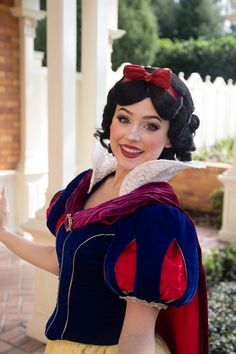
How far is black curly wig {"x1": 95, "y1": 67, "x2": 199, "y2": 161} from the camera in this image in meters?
1.29

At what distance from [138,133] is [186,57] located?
17.1m

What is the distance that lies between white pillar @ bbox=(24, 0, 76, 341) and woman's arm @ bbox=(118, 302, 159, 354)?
1.71 m

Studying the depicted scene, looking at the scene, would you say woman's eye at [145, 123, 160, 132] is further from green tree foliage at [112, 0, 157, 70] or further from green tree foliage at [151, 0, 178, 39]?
green tree foliage at [151, 0, 178, 39]

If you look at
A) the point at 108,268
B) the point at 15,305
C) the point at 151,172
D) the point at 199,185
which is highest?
the point at 151,172

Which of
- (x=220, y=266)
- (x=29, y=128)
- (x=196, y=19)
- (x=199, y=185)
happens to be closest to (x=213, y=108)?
(x=199, y=185)

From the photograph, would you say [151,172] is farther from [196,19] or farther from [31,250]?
[196,19]

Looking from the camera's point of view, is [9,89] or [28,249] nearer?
[28,249]

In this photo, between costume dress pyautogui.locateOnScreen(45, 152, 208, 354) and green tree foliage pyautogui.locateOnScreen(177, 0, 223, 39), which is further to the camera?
green tree foliage pyautogui.locateOnScreen(177, 0, 223, 39)

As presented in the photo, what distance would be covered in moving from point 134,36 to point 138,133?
48.3ft

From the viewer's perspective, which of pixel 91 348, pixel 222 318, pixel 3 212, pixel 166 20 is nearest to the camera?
pixel 91 348

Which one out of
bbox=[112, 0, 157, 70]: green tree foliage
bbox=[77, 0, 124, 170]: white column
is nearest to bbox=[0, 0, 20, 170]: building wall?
bbox=[77, 0, 124, 170]: white column

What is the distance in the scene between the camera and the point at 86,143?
3.19 metres

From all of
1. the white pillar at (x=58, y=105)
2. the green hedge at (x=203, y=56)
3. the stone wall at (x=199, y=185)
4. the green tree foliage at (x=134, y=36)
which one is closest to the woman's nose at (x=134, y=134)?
the white pillar at (x=58, y=105)

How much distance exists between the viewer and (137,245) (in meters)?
1.19
